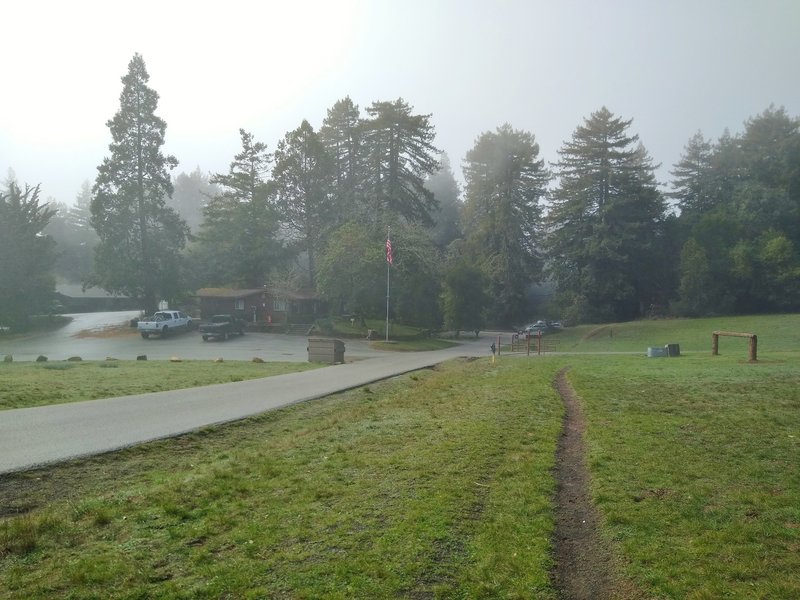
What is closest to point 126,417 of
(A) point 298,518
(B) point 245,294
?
(A) point 298,518

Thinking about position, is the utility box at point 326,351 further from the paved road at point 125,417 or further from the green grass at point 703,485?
the green grass at point 703,485

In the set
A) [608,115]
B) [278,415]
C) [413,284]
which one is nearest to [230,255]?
[413,284]

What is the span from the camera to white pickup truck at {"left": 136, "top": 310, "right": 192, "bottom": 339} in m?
44.3

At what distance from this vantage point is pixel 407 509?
5.73m

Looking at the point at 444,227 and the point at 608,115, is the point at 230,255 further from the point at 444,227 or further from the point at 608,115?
the point at 608,115

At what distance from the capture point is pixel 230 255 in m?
60.2

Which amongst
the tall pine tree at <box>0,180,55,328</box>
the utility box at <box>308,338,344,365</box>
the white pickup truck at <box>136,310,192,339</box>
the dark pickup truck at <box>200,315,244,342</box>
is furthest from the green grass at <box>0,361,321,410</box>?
the tall pine tree at <box>0,180,55,328</box>

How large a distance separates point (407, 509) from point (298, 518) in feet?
3.33

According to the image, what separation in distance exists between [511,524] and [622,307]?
6058 centimetres

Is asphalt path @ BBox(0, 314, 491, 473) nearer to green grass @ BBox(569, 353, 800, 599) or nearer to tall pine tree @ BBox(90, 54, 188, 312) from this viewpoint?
green grass @ BBox(569, 353, 800, 599)

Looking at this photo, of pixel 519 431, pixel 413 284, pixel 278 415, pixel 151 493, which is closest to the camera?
pixel 151 493

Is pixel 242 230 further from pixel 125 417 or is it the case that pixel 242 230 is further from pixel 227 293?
pixel 125 417

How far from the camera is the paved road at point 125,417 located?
7.99 metres

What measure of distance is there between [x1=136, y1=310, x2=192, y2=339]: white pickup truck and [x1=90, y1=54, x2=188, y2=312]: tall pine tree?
7297 millimetres
